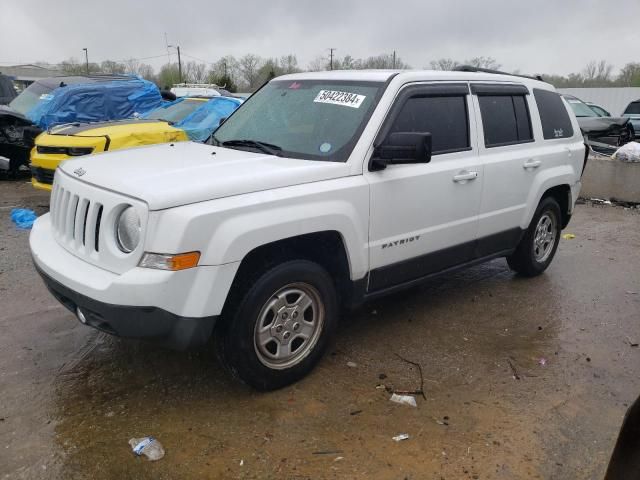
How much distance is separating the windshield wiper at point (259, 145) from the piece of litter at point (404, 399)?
169 centimetres

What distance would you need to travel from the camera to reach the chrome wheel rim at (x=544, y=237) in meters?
5.58

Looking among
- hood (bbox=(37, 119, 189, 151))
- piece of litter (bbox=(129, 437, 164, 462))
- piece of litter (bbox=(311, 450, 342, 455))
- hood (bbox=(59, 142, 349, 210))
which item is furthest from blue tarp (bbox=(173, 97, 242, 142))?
piece of litter (bbox=(311, 450, 342, 455))

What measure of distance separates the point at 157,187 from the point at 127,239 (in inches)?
12.7

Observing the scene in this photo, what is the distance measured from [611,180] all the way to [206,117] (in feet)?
22.9

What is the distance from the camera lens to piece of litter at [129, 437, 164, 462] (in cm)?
289

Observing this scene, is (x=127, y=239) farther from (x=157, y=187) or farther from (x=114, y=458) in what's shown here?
(x=114, y=458)

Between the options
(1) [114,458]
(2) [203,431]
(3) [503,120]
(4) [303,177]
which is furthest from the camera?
(3) [503,120]

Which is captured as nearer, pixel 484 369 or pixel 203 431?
pixel 203 431

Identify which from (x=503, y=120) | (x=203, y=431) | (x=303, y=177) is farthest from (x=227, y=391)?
(x=503, y=120)

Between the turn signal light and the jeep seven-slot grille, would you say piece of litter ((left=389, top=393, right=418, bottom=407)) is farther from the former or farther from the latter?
the jeep seven-slot grille

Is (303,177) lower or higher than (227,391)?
higher

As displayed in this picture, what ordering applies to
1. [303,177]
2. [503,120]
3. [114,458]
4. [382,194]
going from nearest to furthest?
[114,458], [303,177], [382,194], [503,120]

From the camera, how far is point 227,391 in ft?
11.5

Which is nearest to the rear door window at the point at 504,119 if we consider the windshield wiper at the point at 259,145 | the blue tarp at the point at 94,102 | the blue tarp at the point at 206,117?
the windshield wiper at the point at 259,145
